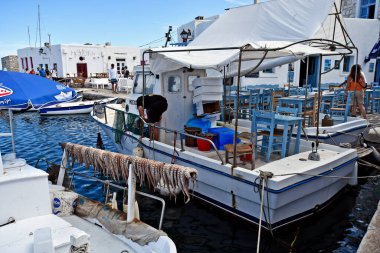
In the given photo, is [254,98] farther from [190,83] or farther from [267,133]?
[267,133]

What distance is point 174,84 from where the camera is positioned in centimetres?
830

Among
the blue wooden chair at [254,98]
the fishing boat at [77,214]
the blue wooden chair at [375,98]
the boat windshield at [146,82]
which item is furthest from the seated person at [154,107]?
the blue wooden chair at [375,98]

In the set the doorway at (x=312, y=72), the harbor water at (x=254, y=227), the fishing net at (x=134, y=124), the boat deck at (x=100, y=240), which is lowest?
the harbor water at (x=254, y=227)

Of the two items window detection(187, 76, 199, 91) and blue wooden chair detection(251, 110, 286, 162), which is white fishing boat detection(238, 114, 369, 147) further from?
window detection(187, 76, 199, 91)

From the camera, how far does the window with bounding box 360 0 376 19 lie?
65.6 ft

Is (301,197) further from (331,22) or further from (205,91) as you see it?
(331,22)

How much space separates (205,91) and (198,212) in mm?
3022

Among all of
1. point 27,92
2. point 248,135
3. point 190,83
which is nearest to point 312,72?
point 190,83

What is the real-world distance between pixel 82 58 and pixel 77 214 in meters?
33.2

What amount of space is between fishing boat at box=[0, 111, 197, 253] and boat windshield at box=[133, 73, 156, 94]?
443 cm

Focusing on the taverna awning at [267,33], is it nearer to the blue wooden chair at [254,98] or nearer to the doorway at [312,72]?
the blue wooden chair at [254,98]

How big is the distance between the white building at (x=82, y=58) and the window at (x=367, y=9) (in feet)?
82.8

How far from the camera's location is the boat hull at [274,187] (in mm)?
5180

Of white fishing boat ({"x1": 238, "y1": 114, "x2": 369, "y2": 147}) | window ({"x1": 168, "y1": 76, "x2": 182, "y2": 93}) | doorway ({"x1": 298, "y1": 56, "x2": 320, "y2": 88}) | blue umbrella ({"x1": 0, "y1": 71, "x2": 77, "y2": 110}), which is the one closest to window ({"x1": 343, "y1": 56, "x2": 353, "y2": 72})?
doorway ({"x1": 298, "y1": 56, "x2": 320, "y2": 88})
